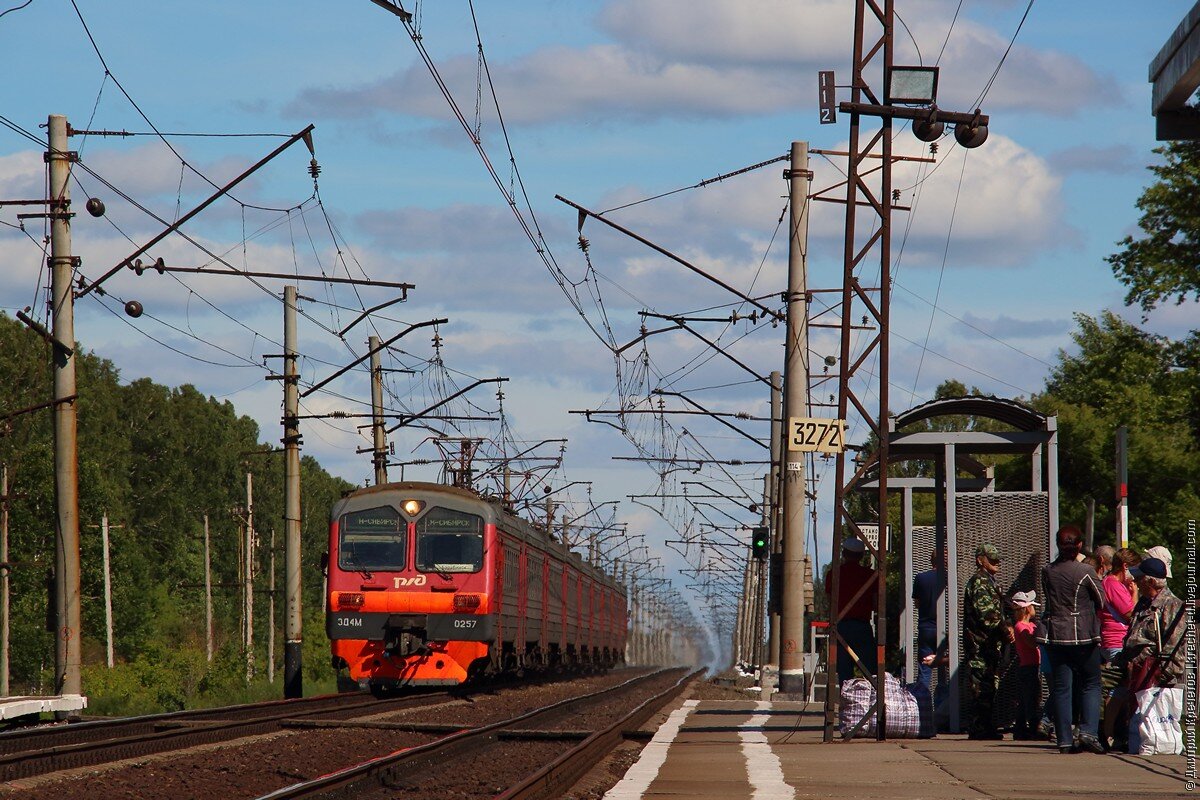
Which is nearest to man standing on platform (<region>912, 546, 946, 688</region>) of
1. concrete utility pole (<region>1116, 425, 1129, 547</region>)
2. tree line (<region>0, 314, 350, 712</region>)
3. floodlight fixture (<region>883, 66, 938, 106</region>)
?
concrete utility pole (<region>1116, 425, 1129, 547</region>)

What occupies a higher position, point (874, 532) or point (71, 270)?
point (71, 270)

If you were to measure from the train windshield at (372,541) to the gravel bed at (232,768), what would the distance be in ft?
22.0

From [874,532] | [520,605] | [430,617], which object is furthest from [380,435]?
[874,532]

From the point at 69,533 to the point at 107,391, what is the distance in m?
67.5

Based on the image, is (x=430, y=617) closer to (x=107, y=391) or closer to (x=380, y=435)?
(x=380, y=435)

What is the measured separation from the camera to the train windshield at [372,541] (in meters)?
26.1

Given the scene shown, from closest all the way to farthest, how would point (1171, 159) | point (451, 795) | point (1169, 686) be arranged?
point (451, 795) → point (1169, 686) → point (1171, 159)

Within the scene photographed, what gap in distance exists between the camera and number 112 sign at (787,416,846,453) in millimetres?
16266

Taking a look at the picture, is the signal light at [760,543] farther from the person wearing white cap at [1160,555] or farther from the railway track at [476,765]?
the person wearing white cap at [1160,555]

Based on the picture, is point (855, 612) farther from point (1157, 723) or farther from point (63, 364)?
point (63, 364)

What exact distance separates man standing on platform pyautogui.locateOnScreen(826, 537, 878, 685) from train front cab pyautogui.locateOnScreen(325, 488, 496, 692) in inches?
390

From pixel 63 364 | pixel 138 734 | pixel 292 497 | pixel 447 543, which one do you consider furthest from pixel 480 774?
pixel 292 497

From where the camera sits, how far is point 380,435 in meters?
35.7

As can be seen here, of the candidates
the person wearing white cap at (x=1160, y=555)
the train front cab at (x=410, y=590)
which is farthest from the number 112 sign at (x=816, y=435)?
the train front cab at (x=410, y=590)
